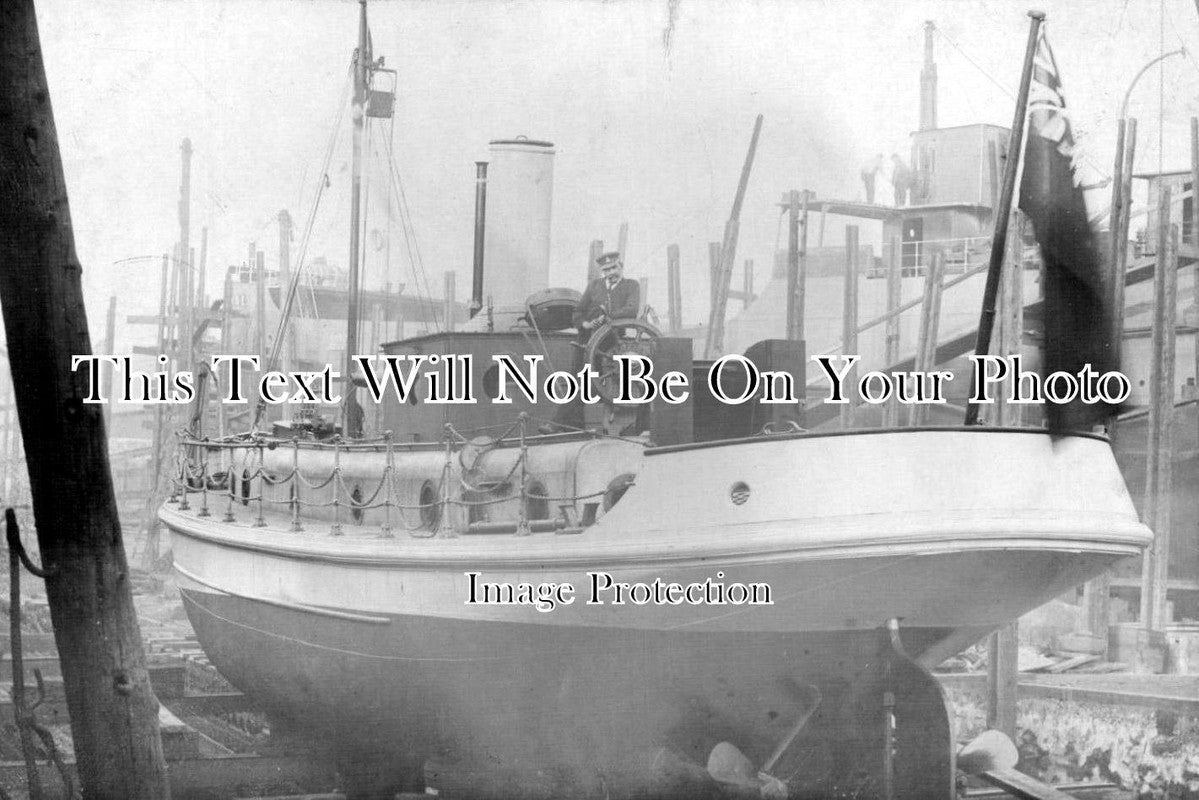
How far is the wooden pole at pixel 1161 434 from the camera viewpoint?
1157 centimetres

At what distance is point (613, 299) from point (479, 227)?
123 inches

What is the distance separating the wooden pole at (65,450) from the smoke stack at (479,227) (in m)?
7.21

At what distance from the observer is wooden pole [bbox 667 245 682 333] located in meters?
17.7

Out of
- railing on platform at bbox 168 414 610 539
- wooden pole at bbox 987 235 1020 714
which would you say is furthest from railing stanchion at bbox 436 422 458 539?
wooden pole at bbox 987 235 1020 714

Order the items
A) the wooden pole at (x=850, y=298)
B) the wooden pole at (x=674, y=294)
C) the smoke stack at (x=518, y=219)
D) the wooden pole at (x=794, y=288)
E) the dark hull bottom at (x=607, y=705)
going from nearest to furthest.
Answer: the dark hull bottom at (x=607, y=705) < the wooden pole at (x=794, y=288) < the smoke stack at (x=518, y=219) < the wooden pole at (x=850, y=298) < the wooden pole at (x=674, y=294)

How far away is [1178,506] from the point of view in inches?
601

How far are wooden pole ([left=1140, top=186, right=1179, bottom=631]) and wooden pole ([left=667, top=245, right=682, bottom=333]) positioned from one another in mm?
6748

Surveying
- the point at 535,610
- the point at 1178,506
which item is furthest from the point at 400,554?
the point at 1178,506

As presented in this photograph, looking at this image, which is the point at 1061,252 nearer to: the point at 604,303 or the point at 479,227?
the point at 604,303

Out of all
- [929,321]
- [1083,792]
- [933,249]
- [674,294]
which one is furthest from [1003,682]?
[933,249]

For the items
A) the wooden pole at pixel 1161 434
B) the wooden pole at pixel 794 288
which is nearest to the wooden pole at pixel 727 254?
the wooden pole at pixel 794 288

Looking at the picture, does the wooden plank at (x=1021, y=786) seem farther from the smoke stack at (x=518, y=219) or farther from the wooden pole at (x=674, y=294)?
the wooden pole at (x=674, y=294)

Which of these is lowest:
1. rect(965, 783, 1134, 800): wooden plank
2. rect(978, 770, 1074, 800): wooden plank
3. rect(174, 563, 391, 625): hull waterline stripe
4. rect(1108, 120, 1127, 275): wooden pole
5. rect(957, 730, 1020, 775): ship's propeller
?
rect(965, 783, 1134, 800): wooden plank

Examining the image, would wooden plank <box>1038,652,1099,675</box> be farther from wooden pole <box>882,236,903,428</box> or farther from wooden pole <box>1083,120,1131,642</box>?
wooden pole <box>882,236,903,428</box>
